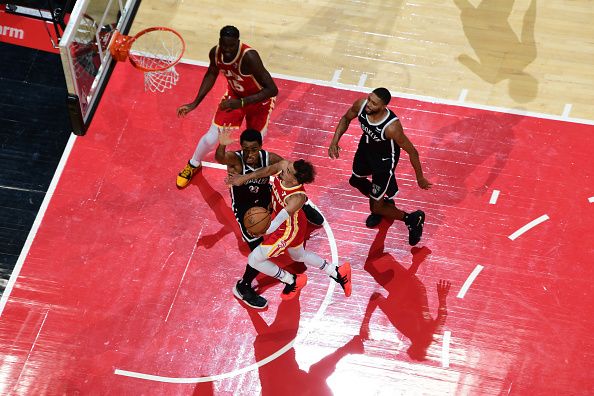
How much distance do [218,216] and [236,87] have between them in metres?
1.59

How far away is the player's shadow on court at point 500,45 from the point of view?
10703 mm

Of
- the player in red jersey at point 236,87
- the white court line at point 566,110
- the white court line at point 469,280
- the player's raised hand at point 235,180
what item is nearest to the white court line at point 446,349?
the white court line at point 469,280

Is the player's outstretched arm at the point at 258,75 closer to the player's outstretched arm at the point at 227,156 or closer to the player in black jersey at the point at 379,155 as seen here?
the player's outstretched arm at the point at 227,156

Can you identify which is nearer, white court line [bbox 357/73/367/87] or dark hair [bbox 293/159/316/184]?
dark hair [bbox 293/159/316/184]

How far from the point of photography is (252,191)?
8.60m

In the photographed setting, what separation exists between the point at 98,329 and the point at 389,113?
12.4 ft

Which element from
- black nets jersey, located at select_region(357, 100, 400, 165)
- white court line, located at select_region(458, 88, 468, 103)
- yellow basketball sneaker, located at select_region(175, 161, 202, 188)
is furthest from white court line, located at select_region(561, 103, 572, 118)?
yellow basketball sneaker, located at select_region(175, 161, 202, 188)

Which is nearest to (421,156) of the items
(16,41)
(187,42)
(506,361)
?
(506,361)

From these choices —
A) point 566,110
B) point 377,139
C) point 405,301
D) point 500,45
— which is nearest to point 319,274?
point 405,301

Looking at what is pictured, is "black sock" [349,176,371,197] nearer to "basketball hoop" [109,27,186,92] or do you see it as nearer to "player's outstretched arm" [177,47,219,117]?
"player's outstretched arm" [177,47,219,117]

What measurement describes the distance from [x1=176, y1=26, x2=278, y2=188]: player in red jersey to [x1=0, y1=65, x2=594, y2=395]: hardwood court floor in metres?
0.98

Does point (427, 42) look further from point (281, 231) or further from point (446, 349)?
point (446, 349)

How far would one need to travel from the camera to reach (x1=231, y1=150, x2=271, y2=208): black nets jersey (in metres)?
8.38

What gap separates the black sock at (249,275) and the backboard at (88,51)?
2.78 metres
